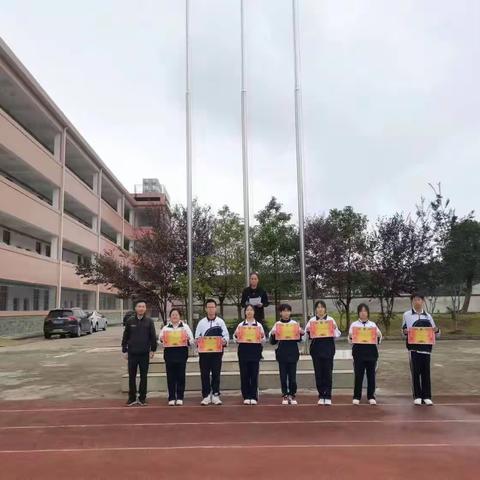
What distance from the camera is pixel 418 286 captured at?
2305 centimetres

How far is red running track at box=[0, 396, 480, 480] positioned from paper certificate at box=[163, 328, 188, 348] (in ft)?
3.16

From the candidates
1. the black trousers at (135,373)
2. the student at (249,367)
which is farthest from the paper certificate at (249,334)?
the black trousers at (135,373)

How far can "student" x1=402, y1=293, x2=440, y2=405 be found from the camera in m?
8.95

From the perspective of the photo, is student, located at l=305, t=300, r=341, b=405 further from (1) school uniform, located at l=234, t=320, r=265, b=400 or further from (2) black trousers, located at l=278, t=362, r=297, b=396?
(1) school uniform, located at l=234, t=320, r=265, b=400

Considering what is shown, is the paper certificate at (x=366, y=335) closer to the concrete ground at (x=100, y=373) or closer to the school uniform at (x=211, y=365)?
the concrete ground at (x=100, y=373)

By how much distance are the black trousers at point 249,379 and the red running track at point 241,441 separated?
281mm

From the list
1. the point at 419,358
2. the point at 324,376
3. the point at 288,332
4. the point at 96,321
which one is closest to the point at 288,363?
the point at 288,332

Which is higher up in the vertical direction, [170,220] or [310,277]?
[170,220]

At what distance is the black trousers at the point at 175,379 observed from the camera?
30.4 ft

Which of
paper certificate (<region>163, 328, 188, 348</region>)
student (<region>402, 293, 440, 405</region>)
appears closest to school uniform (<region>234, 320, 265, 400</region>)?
paper certificate (<region>163, 328, 188, 348</region>)

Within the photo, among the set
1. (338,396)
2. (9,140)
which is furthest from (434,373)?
(9,140)

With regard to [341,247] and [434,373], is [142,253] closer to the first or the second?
[341,247]

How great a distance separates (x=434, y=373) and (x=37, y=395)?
796 centimetres

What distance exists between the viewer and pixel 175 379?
932 cm
